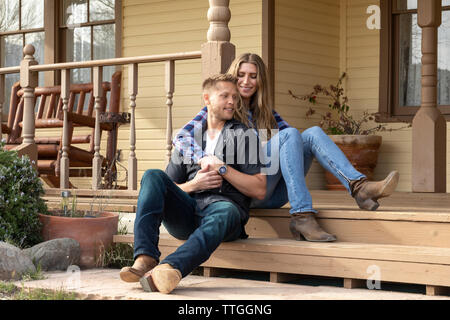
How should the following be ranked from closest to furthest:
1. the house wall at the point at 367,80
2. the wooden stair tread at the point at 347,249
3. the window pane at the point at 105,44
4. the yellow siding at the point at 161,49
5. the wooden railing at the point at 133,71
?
the wooden stair tread at the point at 347,249 < the wooden railing at the point at 133,71 < the house wall at the point at 367,80 < the yellow siding at the point at 161,49 < the window pane at the point at 105,44

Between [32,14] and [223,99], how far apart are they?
550 centimetres

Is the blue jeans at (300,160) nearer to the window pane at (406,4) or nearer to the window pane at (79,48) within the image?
the window pane at (406,4)

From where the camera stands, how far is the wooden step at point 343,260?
10.9 feet

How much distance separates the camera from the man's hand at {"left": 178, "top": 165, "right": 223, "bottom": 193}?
3.75 meters

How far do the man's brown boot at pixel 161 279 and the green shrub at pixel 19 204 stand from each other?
4.67ft

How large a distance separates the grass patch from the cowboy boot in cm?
149

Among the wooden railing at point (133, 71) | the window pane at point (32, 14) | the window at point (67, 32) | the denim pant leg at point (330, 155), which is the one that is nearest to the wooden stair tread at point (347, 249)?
the denim pant leg at point (330, 155)

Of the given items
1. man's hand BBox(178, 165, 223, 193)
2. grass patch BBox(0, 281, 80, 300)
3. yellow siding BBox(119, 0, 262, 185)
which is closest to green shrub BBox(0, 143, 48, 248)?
grass patch BBox(0, 281, 80, 300)

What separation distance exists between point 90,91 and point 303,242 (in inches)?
171

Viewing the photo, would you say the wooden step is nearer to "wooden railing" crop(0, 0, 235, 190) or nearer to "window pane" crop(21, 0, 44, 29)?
"wooden railing" crop(0, 0, 235, 190)

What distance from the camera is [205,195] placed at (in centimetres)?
382

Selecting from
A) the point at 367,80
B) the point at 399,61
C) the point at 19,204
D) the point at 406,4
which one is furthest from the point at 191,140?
the point at 406,4
